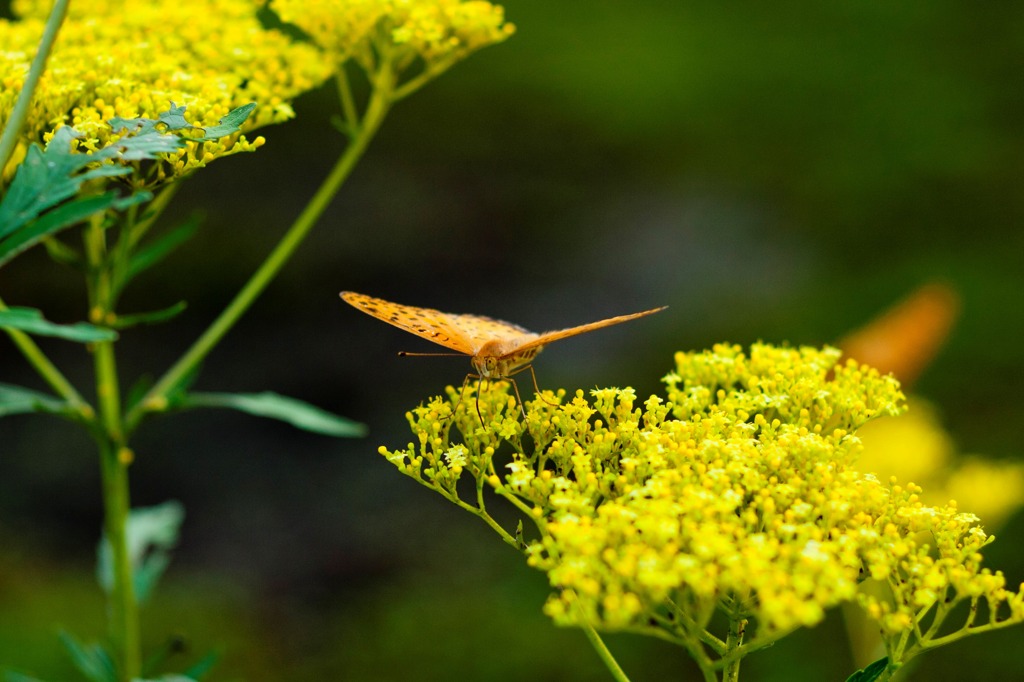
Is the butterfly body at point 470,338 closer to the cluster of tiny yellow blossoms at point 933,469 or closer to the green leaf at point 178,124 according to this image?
the green leaf at point 178,124

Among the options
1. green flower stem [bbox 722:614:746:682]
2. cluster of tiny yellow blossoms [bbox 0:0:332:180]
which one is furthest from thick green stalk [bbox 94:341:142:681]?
green flower stem [bbox 722:614:746:682]

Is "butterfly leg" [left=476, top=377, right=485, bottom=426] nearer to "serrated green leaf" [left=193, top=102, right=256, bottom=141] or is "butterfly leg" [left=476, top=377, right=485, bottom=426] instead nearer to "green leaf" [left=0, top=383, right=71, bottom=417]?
"serrated green leaf" [left=193, top=102, right=256, bottom=141]

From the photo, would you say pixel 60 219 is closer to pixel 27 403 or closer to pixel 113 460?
pixel 27 403

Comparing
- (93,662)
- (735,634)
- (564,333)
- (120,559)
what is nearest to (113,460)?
(120,559)

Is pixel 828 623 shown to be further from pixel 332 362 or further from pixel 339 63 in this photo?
pixel 332 362

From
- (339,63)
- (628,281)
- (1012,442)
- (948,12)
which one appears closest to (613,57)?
(628,281)
